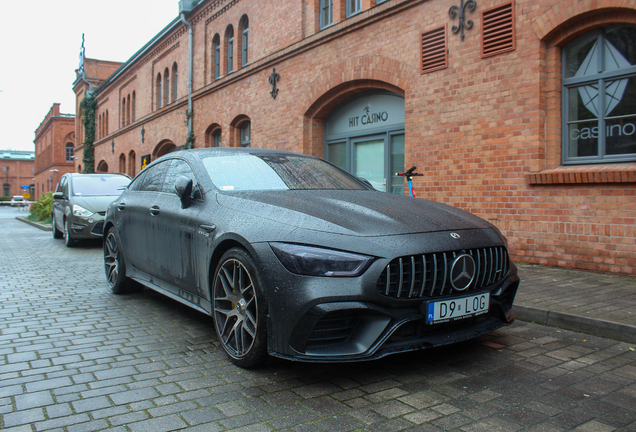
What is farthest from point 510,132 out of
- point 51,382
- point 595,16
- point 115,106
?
point 115,106

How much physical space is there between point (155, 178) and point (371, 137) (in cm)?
678

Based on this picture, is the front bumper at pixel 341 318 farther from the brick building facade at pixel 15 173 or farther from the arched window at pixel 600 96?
the brick building facade at pixel 15 173

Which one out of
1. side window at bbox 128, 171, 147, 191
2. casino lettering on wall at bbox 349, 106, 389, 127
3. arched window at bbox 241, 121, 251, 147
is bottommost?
side window at bbox 128, 171, 147, 191

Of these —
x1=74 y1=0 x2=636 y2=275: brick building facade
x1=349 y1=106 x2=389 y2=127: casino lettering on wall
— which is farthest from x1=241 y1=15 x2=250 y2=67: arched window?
x1=349 y1=106 x2=389 y2=127: casino lettering on wall

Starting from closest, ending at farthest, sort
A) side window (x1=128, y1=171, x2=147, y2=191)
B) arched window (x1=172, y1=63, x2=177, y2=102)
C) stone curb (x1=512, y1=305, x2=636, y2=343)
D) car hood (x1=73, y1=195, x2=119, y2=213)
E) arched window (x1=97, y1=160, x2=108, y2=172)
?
stone curb (x1=512, y1=305, x2=636, y2=343)
side window (x1=128, y1=171, x2=147, y2=191)
car hood (x1=73, y1=195, x2=119, y2=213)
arched window (x1=172, y1=63, x2=177, y2=102)
arched window (x1=97, y1=160, x2=108, y2=172)

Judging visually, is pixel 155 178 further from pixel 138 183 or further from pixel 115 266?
pixel 115 266

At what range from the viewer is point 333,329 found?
2852mm

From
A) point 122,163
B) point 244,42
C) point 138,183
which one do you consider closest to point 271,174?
point 138,183

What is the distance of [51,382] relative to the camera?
3.11 m

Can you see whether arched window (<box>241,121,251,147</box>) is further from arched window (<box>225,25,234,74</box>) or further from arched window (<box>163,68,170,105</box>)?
arched window (<box>163,68,170,105</box>)

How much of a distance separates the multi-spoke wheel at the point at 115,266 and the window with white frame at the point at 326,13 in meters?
8.37

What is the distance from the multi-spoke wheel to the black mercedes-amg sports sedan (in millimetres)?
1615

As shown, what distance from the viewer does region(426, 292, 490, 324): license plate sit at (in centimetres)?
293

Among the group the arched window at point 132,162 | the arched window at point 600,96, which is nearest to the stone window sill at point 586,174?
the arched window at point 600,96
